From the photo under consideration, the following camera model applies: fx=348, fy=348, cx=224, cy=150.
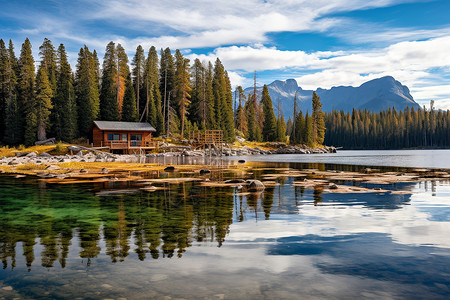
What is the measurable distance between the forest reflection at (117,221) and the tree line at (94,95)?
47.0m

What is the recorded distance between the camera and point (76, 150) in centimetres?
4888

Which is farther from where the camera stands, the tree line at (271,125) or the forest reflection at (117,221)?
the tree line at (271,125)

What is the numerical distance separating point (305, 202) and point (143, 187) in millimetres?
7917

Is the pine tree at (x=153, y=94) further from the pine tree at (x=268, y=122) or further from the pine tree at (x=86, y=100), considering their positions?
the pine tree at (x=268, y=122)

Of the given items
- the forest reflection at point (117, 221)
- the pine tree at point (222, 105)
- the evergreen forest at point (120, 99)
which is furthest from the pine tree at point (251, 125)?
the forest reflection at point (117, 221)

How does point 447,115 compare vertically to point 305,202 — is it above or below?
above

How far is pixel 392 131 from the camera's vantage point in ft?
470

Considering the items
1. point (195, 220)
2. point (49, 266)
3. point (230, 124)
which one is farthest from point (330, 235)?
point (230, 124)

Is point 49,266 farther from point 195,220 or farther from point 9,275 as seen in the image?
point 195,220

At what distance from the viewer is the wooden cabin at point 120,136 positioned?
54.3m

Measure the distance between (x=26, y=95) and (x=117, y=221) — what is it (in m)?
60.5

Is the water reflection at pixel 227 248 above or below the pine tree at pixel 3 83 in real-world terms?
below

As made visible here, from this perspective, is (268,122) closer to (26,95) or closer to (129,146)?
(129,146)

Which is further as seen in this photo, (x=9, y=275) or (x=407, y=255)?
(x=407, y=255)
